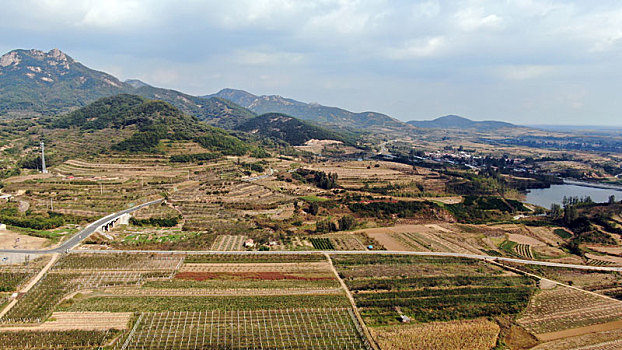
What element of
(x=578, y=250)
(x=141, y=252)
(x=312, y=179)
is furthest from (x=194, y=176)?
(x=578, y=250)

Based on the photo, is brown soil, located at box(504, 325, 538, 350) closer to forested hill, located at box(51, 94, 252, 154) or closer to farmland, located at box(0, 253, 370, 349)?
farmland, located at box(0, 253, 370, 349)

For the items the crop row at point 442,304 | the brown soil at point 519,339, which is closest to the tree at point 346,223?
the crop row at point 442,304

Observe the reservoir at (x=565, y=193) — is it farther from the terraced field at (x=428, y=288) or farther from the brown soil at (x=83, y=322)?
the brown soil at (x=83, y=322)

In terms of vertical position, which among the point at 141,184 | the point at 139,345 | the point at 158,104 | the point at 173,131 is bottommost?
the point at 139,345

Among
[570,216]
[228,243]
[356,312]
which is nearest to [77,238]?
[228,243]

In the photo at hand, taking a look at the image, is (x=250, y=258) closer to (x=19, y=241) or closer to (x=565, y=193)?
(x=19, y=241)

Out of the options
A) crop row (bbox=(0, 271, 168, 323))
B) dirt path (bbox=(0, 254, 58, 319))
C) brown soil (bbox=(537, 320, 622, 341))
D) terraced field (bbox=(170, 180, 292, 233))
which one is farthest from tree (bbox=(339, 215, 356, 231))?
dirt path (bbox=(0, 254, 58, 319))

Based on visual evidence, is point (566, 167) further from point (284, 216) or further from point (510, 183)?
point (284, 216)
